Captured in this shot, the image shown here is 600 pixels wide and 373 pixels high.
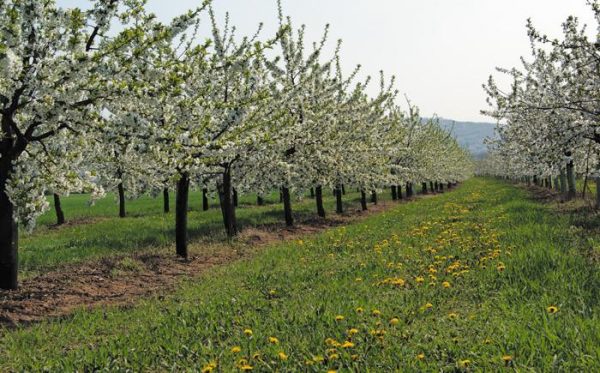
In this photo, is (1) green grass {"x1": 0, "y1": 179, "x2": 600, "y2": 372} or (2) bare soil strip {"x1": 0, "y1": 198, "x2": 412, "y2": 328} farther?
(2) bare soil strip {"x1": 0, "y1": 198, "x2": 412, "y2": 328}

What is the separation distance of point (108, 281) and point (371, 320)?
8790 mm

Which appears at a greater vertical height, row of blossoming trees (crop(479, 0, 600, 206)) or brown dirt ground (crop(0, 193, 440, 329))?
row of blossoming trees (crop(479, 0, 600, 206))

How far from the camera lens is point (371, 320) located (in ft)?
21.0

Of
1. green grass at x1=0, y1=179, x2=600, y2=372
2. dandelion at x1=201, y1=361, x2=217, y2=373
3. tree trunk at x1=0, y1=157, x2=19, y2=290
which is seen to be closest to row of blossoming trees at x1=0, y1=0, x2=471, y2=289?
tree trunk at x1=0, y1=157, x2=19, y2=290

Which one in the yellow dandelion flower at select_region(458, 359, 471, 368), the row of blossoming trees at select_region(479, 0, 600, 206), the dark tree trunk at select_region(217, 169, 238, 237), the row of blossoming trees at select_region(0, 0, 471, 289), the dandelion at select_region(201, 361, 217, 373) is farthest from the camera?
the dark tree trunk at select_region(217, 169, 238, 237)

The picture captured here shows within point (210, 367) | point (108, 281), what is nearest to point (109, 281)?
point (108, 281)

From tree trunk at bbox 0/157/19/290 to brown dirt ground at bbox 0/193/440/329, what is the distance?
0.32 m

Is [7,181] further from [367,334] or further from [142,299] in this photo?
[367,334]

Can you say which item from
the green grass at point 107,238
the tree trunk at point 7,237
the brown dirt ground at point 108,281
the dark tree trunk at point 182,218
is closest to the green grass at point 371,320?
the brown dirt ground at point 108,281

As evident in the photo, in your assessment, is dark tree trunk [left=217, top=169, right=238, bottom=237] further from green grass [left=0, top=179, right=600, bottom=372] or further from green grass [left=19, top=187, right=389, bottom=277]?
green grass [left=0, top=179, right=600, bottom=372]

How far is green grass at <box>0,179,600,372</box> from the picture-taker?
202 inches

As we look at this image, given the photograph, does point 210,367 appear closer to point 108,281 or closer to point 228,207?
point 108,281

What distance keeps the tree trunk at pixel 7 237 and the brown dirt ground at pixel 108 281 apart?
0.32m

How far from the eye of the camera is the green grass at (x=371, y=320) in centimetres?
514
